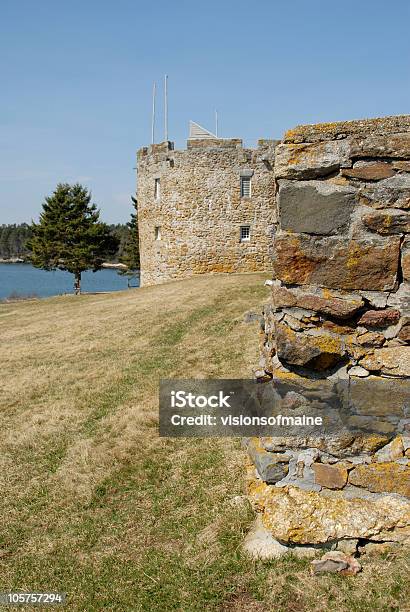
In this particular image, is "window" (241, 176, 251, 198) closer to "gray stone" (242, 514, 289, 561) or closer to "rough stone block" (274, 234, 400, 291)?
"rough stone block" (274, 234, 400, 291)

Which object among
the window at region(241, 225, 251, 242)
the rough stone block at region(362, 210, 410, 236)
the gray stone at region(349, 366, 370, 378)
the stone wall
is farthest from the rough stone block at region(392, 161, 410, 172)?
the window at region(241, 225, 251, 242)

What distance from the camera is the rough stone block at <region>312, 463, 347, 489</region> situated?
3496 mm

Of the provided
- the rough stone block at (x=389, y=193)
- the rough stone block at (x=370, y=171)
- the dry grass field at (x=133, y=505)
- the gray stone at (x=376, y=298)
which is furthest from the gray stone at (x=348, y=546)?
the rough stone block at (x=370, y=171)

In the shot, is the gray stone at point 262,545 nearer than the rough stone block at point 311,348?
No

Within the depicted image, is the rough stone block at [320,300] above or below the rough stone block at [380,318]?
above

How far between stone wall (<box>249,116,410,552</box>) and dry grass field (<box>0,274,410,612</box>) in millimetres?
361

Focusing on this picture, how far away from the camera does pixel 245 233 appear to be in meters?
25.9

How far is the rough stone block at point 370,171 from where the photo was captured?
3332 mm

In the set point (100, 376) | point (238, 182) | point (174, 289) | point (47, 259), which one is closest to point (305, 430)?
point (100, 376)

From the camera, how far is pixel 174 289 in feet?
70.6

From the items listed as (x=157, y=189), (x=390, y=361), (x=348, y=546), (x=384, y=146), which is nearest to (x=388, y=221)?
(x=384, y=146)

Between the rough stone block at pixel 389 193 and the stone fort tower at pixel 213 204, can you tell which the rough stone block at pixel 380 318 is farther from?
the stone fort tower at pixel 213 204

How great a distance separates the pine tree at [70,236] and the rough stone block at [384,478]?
3307 centimetres

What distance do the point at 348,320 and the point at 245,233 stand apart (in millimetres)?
22790
